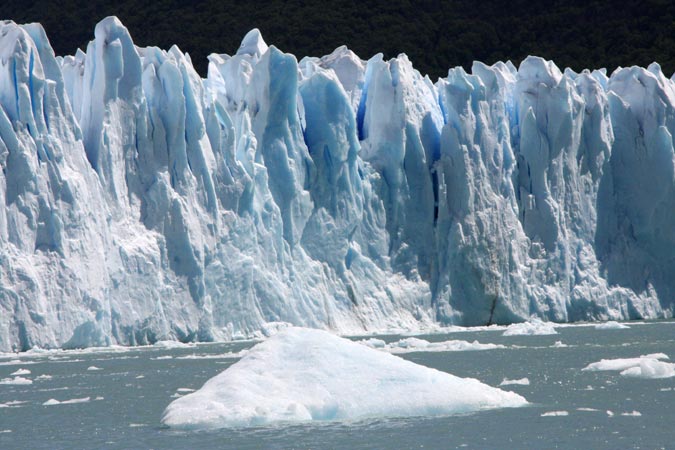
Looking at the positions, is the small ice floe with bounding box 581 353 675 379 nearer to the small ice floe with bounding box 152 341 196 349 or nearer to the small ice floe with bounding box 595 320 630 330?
the small ice floe with bounding box 152 341 196 349

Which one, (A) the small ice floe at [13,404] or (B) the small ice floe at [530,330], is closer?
(A) the small ice floe at [13,404]

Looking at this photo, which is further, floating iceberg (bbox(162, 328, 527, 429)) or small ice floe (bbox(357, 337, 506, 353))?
small ice floe (bbox(357, 337, 506, 353))

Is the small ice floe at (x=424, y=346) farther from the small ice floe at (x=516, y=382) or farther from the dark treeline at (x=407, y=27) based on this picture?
the dark treeline at (x=407, y=27)

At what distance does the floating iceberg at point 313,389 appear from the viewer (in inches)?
461

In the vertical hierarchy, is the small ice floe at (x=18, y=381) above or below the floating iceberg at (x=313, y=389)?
above

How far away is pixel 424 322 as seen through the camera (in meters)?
25.6

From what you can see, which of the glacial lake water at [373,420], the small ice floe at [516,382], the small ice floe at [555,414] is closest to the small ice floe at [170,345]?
the glacial lake water at [373,420]

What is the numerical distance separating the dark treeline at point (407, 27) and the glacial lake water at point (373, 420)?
87.5ft

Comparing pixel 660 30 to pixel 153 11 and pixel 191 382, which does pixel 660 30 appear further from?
pixel 191 382

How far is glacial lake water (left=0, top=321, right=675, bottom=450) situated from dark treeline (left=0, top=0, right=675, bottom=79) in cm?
2666

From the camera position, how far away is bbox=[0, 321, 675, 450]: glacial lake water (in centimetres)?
1093

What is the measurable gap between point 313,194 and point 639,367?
10.8 meters

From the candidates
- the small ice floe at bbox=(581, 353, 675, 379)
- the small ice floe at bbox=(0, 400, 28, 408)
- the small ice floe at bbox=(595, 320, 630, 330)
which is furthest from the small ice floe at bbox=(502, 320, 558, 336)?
the small ice floe at bbox=(0, 400, 28, 408)

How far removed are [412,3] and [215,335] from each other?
102ft
